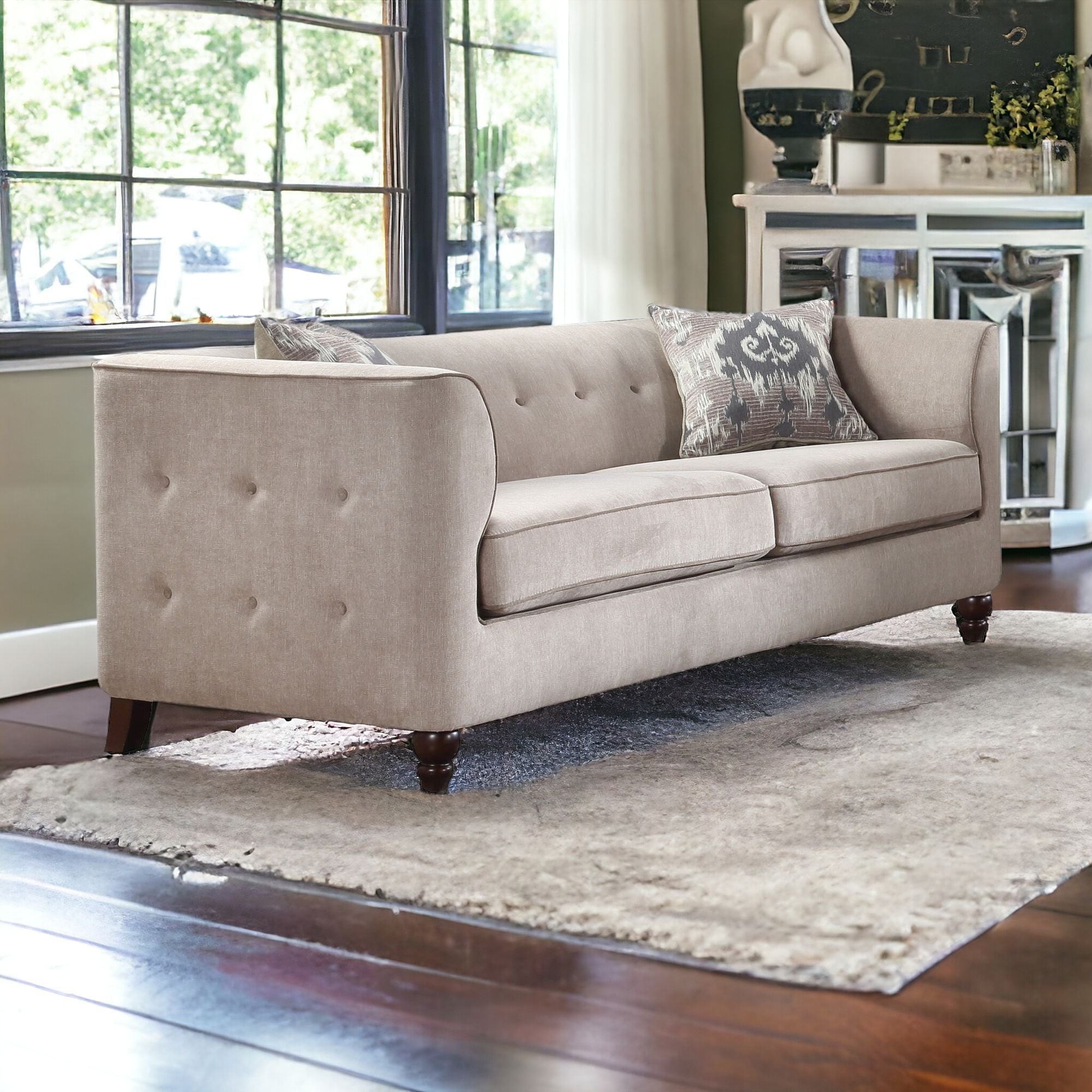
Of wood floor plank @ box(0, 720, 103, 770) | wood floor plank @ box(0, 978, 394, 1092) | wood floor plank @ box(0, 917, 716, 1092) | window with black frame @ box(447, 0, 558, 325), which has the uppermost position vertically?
window with black frame @ box(447, 0, 558, 325)

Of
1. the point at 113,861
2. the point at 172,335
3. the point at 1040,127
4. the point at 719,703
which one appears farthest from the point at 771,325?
the point at 1040,127

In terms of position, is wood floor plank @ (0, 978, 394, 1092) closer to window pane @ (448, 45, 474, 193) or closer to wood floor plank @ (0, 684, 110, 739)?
wood floor plank @ (0, 684, 110, 739)

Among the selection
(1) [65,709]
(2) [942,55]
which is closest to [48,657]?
(1) [65,709]

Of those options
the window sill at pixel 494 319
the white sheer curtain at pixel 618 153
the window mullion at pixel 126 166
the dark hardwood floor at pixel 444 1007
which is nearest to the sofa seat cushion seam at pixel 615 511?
the dark hardwood floor at pixel 444 1007

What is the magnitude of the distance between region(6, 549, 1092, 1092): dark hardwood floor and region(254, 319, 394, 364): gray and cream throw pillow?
3.60ft

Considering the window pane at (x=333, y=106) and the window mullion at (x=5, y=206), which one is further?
the window pane at (x=333, y=106)

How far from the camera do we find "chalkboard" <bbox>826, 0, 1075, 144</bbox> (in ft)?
20.0

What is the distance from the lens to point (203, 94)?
434cm

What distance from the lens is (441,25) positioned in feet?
16.4

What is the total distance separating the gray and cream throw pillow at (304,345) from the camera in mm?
3164

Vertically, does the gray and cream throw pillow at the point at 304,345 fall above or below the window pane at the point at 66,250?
below

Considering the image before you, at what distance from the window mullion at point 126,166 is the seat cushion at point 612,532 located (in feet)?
4.17

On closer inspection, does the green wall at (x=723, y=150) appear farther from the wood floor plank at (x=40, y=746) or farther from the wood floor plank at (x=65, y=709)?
the wood floor plank at (x=40, y=746)

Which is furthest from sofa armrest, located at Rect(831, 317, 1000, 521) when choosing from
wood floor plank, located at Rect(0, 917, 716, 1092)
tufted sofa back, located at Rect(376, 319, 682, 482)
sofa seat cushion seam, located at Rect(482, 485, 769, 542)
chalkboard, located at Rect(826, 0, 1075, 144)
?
wood floor plank, located at Rect(0, 917, 716, 1092)
